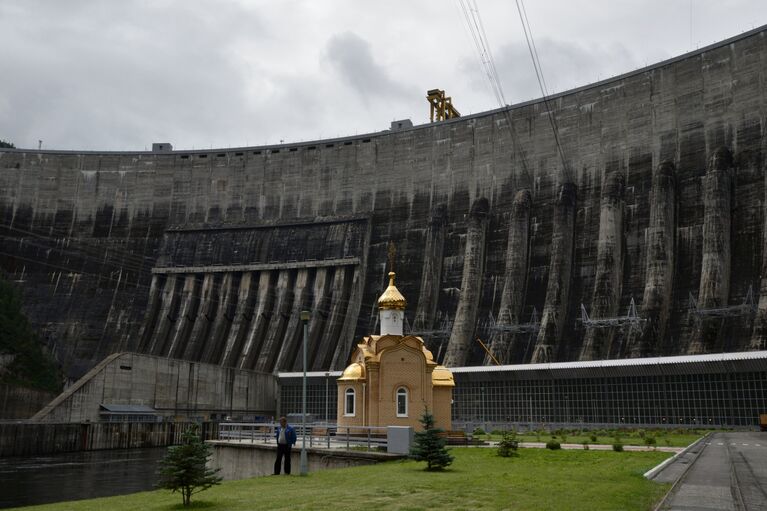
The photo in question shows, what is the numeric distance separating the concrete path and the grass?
2.39 ft

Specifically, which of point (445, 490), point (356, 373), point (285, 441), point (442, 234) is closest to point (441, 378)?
point (356, 373)

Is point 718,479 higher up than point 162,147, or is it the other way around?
point 162,147

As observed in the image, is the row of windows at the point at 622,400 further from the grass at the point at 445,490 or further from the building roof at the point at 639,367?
A: the grass at the point at 445,490

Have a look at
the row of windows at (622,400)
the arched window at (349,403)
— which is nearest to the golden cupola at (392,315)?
the arched window at (349,403)

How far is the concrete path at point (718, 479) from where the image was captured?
16.6 m

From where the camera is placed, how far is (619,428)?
5406 centimetres

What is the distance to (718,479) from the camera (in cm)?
2105

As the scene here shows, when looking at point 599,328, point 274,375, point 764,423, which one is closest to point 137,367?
point 274,375

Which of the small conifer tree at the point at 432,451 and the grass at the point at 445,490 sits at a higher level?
the small conifer tree at the point at 432,451

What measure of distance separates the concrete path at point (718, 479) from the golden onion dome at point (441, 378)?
1310 centimetres

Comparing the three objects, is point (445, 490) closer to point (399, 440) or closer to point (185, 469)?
point (185, 469)

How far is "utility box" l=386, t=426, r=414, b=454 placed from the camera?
99.8 ft

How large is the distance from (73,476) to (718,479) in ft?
103

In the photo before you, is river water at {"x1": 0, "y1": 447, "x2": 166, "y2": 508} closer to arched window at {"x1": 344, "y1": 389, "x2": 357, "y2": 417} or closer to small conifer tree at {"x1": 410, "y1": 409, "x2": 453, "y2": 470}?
small conifer tree at {"x1": 410, "y1": 409, "x2": 453, "y2": 470}
